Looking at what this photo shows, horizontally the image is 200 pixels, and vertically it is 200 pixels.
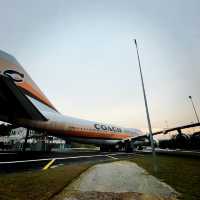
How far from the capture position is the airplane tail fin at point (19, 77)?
17.7 metres

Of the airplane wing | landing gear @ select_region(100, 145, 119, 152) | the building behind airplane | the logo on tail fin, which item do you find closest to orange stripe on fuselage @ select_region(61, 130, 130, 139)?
the building behind airplane

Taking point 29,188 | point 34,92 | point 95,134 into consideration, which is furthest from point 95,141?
point 29,188

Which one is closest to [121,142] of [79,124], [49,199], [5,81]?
[79,124]

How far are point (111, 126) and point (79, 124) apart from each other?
10.2 meters

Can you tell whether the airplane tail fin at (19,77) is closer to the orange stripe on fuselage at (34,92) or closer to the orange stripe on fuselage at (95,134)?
the orange stripe on fuselage at (34,92)

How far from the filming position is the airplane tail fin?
58.2 feet

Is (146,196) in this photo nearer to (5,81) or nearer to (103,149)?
(5,81)

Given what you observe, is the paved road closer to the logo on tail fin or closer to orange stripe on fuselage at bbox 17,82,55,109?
orange stripe on fuselage at bbox 17,82,55,109

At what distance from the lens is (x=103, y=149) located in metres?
36.7

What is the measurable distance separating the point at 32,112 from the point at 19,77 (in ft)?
14.2

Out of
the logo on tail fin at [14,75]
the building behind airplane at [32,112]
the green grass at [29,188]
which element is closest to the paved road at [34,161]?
the green grass at [29,188]

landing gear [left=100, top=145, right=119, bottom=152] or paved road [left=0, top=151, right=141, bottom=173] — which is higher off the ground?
landing gear [left=100, top=145, right=119, bottom=152]

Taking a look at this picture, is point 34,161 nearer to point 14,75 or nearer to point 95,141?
point 14,75

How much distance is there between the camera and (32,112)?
59.7 feet
